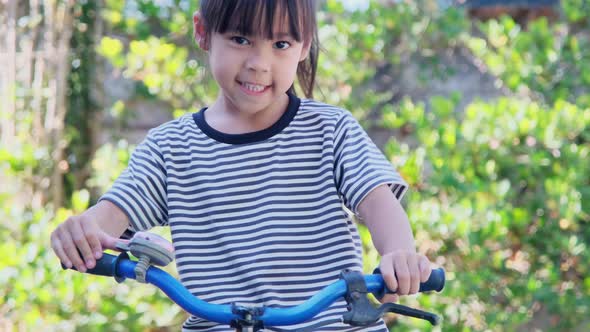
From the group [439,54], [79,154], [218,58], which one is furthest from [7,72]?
[218,58]

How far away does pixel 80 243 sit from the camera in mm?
1929

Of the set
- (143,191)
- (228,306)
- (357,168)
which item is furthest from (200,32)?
(228,306)

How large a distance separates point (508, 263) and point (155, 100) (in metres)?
2.03

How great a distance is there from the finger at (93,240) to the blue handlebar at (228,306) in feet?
0.06

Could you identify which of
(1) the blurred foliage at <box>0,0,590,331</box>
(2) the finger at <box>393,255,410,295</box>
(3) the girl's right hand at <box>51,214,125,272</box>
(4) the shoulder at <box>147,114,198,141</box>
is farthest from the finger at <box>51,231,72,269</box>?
(1) the blurred foliage at <box>0,0,590,331</box>

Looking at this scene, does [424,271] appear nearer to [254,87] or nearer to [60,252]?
[254,87]

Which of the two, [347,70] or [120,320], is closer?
[120,320]

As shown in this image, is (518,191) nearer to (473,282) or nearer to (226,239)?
(473,282)

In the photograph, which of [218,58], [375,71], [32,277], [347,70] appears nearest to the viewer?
[218,58]

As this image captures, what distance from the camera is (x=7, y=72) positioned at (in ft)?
16.0

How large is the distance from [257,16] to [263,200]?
414 mm

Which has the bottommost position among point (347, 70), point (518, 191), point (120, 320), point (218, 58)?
point (120, 320)

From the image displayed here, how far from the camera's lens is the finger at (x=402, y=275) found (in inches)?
69.4

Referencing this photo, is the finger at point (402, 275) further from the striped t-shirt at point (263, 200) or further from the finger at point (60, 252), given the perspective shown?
the finger at point (60, 252)
